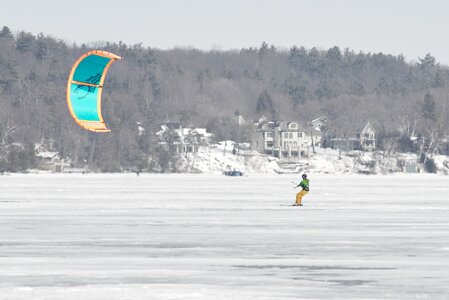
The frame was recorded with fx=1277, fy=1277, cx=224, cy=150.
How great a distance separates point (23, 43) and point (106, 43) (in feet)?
44.7

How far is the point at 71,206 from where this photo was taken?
29.5m

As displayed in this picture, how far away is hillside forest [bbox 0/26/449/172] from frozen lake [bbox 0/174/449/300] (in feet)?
239

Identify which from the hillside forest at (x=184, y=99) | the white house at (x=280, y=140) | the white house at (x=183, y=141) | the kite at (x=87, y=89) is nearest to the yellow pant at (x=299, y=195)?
the kite at (x=87, y=89)

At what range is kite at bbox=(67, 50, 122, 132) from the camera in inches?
1129

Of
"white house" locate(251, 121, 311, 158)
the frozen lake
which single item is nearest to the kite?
the frozen lake

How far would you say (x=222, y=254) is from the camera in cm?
1708

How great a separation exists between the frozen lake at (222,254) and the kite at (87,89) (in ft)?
8.79

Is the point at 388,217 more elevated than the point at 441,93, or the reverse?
the point at 441,93

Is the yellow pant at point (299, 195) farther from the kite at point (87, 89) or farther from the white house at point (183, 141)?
the white house at point (183, 141)

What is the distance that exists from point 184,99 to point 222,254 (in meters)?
147

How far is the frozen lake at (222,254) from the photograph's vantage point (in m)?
13.7

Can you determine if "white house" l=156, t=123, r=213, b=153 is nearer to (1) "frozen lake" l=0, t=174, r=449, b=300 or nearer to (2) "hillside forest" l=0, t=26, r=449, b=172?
(2) "hillside forest" l=0, t=26, r=449, b=172

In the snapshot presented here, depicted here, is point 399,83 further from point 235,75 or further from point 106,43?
point 106,43

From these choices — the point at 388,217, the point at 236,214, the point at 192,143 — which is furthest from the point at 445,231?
the point at 192,143
